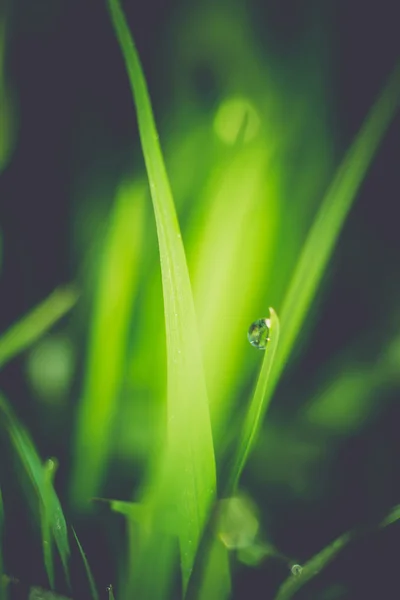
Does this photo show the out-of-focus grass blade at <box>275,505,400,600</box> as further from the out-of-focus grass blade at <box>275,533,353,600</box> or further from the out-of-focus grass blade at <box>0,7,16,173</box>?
the out-of-focus grass blade at <box>0,7,16,173</box>

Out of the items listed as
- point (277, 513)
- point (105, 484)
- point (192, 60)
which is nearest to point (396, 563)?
point (277, 513)

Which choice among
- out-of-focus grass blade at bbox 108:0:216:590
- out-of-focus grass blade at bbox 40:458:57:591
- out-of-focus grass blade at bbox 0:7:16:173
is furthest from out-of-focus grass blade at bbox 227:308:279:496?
out-of-focus grass blade at bbox 0:7:16:173

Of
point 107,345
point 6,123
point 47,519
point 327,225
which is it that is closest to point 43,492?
point 47,519

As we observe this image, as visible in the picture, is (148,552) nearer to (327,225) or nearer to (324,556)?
(324,556)

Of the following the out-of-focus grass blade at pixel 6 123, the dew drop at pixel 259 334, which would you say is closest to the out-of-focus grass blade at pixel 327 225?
the dew drop at pixel 259 334

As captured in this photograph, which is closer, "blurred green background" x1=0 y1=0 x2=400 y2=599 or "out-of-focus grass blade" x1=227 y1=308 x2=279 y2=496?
"out-of-focus grass blade" x1=227 y1=308 x2=279 y2=496

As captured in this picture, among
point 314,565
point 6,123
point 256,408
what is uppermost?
point 6,123

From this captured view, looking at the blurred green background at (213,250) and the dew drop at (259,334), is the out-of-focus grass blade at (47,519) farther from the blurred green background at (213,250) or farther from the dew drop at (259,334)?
the dew drop at (259,334)

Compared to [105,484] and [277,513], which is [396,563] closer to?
[277,513]
